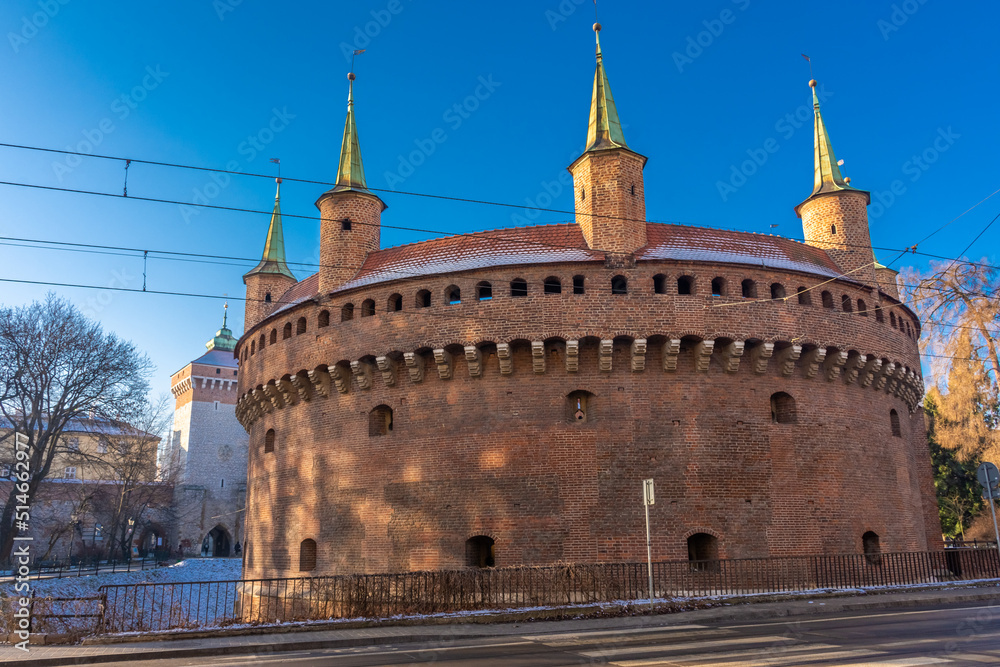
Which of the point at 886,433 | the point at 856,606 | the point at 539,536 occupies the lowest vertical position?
the point at 856,606

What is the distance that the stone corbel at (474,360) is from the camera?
1930cm

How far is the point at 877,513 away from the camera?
20406 mm

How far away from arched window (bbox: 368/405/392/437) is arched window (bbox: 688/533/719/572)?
345 inches

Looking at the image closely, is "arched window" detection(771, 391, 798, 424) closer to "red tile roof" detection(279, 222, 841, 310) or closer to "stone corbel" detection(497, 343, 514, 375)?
"red tile roof" detection(279, 222, 841, 310)

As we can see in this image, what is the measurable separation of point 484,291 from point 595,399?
14.3 feet

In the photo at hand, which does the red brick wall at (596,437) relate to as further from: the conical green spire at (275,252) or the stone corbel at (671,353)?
the conical green spire at (275,252)

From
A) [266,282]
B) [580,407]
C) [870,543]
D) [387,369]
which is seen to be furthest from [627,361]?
[266,282]

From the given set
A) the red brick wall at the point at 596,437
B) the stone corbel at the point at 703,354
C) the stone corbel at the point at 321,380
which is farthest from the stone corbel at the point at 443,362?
the stone corbel at the point at 703,354

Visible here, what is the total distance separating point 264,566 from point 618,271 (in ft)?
47.0

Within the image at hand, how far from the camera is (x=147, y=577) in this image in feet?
136

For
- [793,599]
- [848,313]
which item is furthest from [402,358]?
[848,313]

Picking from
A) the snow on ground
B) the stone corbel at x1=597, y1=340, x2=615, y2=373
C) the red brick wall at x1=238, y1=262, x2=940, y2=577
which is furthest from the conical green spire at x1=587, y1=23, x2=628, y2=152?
the snow on ground

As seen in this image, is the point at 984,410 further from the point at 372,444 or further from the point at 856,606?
the point at 372,444

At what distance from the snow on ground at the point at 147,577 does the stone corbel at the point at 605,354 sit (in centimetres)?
1591
